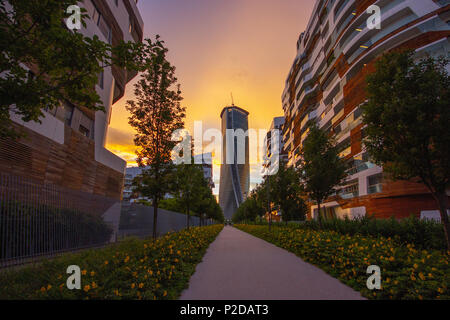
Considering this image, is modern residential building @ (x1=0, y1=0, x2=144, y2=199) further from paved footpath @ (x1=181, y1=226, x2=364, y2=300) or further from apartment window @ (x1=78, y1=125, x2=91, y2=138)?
paved footpath @ (x1=181, y1=226, x2=364, y2=300)

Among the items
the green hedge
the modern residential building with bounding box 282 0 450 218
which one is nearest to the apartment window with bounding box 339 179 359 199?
the modern residential building with bounding box 282 0 450 218

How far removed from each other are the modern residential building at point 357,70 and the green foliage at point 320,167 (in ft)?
3.40

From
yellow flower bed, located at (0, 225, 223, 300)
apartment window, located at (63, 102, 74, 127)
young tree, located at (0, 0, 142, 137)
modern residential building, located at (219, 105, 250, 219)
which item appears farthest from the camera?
modern residential building, located at (219, 105, 250, 219)

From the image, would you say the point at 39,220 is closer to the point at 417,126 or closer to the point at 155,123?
the point at 155,123

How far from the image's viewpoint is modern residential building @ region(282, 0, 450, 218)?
2075cm

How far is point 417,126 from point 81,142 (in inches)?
739

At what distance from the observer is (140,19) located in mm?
27109

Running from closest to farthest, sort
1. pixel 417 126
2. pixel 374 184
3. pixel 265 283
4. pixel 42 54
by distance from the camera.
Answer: pixel 42 54
pixel 265 283
pixel 417 126
pixel 374 184

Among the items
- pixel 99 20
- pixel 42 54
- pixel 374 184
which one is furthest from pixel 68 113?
pixel 374 184

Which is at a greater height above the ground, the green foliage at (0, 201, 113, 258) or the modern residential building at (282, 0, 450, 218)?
the modern residential building at (282, 0, 450, 218)

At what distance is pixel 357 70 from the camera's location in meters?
28.2

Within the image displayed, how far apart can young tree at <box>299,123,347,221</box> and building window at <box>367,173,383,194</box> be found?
13.7 m

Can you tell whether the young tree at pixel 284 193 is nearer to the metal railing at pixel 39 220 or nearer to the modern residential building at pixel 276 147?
the metal railing at pixel 39 220

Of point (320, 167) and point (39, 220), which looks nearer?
point (39, 220)
